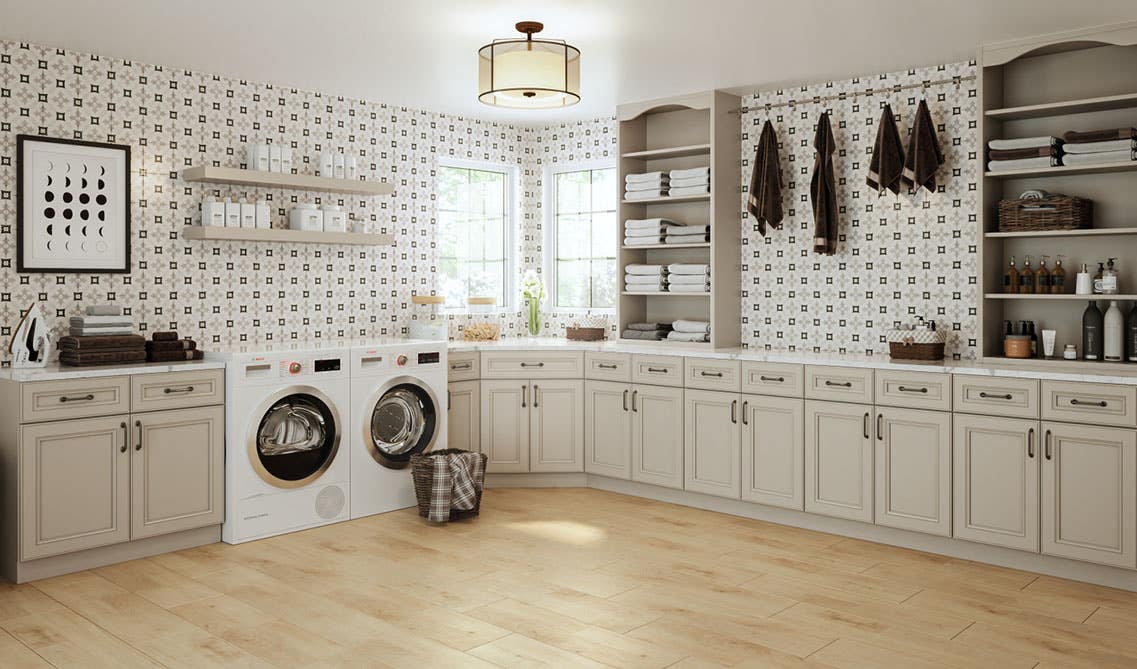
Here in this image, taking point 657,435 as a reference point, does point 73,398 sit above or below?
above

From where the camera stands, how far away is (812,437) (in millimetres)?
4848

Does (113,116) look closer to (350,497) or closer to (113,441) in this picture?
(113,441)

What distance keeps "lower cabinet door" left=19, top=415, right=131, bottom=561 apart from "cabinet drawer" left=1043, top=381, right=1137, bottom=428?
166 inches

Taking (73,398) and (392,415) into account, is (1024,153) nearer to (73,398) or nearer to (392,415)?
(392,415)

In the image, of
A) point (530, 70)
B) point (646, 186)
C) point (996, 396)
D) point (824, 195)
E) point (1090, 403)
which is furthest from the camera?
point (646, 186)

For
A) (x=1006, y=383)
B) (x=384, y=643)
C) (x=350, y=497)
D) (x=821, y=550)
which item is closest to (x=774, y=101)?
(x=1006, y=383)

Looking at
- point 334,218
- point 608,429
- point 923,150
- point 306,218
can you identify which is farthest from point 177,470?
point 923,150

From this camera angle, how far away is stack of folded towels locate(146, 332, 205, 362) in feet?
15.0

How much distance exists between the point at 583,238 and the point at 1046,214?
10.6ft

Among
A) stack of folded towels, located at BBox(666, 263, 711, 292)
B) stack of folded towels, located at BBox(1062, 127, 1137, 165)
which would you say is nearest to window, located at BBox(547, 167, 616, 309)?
stack of folded towels, located at BBox(666, 263, 711, 292)

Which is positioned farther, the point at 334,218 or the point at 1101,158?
the point at 334,218

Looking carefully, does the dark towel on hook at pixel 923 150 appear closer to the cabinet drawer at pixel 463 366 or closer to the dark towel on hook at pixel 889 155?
the dark towel on hook at pixel 889 155

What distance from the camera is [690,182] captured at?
5781 millimetres

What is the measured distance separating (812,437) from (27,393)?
3.77m
